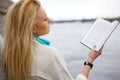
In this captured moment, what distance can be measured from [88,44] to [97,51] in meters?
0.08

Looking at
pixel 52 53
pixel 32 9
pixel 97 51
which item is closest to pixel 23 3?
pixel 32 9

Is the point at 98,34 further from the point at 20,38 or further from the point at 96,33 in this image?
the point at 20,38

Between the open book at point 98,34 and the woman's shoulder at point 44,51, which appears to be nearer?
the woman's shoulder at point 44,51

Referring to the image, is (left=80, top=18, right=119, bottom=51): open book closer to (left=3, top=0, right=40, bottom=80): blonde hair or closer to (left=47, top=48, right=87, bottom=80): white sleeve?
(left=47, top=48, right=87, bottom=80): white sleeve

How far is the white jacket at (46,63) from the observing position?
162 centimetres

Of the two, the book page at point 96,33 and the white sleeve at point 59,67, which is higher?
the book page at point 96,33

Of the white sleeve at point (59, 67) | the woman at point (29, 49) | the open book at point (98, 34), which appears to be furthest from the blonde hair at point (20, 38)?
the open book at point (98, 34)

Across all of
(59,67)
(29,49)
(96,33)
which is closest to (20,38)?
(29,49)

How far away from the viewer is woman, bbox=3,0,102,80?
1.61 metres

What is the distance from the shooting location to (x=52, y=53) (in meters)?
1.62

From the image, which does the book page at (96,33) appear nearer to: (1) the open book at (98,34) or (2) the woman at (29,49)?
(1) the open book at (98,34)

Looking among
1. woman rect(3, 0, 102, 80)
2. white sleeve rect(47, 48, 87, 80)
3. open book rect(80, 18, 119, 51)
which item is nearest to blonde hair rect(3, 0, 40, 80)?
woman rect(3, 0, 102, 80)

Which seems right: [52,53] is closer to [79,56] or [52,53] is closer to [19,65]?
[19,65]

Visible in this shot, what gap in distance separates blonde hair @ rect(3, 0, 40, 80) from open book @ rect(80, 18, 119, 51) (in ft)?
1.37
